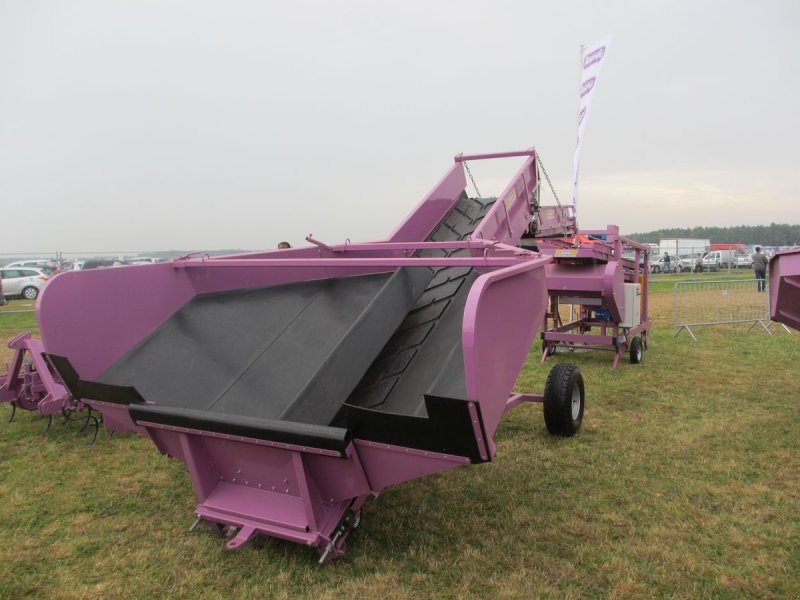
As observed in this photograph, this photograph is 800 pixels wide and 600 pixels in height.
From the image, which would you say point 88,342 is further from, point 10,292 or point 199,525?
point 10,292

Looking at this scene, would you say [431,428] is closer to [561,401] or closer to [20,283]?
[561,401]

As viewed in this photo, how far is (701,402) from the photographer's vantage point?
5758 millimetres

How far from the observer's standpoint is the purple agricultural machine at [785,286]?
4.39 m

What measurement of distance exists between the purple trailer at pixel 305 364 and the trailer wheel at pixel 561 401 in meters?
0.02

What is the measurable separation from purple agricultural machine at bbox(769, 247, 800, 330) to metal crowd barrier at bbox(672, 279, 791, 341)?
518 cm

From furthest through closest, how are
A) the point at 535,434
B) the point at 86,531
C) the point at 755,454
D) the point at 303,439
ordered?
the point at 535,434
the point at 755,454
the point at 86,531
the point at 303,439

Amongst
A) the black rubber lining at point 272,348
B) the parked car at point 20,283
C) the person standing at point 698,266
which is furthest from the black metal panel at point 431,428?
the person standing at point 698,266

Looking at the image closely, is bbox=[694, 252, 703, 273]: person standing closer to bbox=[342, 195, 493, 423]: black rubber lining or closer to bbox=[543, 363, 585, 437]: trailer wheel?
bbox=[543, 363, 585, 437]: trailer wheel

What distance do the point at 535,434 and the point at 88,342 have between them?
3466 mm

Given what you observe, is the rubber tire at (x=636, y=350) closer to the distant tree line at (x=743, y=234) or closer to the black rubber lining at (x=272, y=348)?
the black rubber lining at (x=272, y=348)

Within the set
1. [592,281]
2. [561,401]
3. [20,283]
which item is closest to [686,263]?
[592,281]

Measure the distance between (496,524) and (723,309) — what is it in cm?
1169

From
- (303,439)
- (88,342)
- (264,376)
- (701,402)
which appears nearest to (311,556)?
(303,439)

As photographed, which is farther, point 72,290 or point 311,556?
point 72,290
